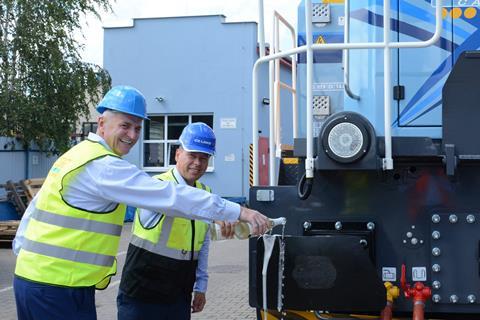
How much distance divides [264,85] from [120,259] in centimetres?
609

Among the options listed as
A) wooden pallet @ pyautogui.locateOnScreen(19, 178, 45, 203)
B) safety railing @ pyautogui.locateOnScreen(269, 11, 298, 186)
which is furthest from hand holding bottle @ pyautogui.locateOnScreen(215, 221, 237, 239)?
wooden pallet @ pyautogui.locateOnScreen(19, 178, 45, 203)

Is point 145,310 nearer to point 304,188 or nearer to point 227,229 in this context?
point 227,229

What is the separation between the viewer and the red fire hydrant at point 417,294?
10.8ft

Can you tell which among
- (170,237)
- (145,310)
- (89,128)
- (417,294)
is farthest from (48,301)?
(89,128)

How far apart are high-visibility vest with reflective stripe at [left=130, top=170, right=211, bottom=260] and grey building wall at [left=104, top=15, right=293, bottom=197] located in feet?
53.4

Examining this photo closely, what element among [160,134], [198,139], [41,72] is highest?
[41,72]

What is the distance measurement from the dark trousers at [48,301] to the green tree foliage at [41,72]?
41.0 feet

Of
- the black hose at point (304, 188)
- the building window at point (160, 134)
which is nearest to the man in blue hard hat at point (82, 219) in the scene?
the black hose at point (304, 188)

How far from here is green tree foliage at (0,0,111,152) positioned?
15.0 m

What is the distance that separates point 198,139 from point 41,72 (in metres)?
12.6

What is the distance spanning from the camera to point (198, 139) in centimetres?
386

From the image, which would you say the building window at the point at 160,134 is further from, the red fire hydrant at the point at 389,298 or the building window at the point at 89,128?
the red fire hydrant at the point at 389,298

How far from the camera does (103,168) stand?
2957 millimetres

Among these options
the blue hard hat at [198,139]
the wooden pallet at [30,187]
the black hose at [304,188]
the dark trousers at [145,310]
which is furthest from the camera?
the wooden pallet at [30,187]
